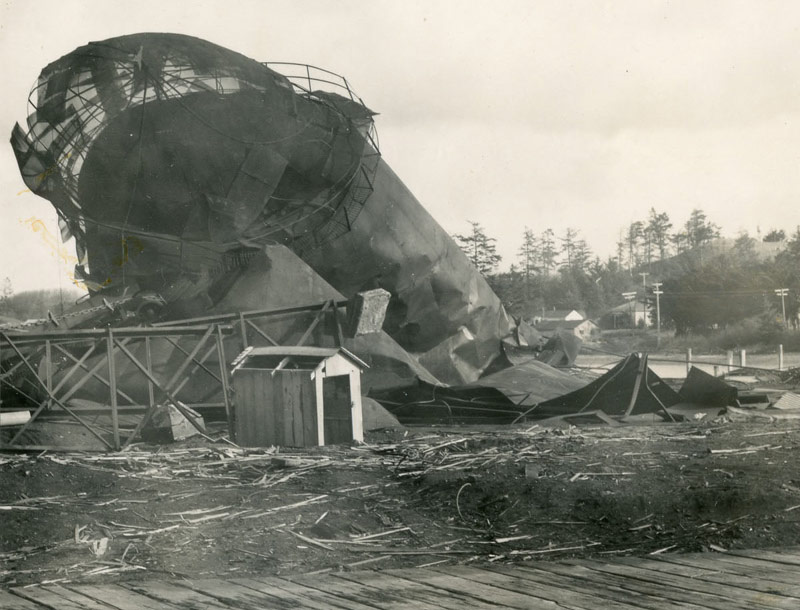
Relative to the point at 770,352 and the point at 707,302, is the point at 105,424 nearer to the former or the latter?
the point at 770,352

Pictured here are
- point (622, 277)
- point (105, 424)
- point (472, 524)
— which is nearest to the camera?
point (472, 524)

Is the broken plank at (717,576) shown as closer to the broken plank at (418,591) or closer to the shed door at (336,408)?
the broken plank at (418,591)

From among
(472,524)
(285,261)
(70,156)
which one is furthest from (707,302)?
(472,524)

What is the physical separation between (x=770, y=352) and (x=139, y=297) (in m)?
34.6

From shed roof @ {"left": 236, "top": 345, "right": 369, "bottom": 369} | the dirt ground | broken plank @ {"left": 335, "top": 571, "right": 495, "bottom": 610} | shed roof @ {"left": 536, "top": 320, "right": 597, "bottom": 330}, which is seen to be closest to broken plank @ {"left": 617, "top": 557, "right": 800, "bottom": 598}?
the dirt ground

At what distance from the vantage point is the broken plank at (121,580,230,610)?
456 centimetres

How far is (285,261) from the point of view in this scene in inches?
667

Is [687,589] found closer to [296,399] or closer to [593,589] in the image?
[593,589]

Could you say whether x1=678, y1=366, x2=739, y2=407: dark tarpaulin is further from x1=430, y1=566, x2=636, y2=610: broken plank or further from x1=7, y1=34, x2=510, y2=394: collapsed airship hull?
x1=430, y1=566, x2=636, y2=610: broken plank

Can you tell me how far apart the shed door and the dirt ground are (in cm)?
91

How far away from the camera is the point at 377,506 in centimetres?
765

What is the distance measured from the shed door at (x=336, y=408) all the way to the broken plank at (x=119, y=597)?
640 centimetres

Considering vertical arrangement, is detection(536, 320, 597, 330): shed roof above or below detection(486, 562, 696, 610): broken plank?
above

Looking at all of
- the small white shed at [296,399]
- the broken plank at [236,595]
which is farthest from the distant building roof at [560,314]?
the broken plank at [236,595]
